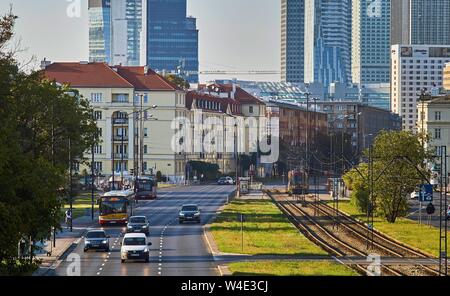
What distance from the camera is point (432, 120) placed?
132 m

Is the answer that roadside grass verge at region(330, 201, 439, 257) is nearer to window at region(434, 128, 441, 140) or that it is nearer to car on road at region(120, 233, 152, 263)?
car on road at region(120, 233, 152, 263)

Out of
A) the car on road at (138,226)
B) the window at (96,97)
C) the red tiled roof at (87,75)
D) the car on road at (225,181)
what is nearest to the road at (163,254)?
the car on road at (138,226)

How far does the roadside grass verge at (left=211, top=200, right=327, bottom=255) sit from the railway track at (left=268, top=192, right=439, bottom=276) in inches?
34.9

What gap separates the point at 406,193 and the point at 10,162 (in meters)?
43.8

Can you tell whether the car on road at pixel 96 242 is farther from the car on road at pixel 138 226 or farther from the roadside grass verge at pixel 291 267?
the roadside grass verge at pixel 291 267

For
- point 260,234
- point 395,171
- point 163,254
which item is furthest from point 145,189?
point 163,254

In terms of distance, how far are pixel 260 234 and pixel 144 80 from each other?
3490 inches

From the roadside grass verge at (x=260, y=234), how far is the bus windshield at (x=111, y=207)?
496cm

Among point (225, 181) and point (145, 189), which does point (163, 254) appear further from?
point (225, 181)

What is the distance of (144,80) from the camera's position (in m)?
140

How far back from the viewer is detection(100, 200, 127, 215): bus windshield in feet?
207

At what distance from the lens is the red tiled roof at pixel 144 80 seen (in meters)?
139
